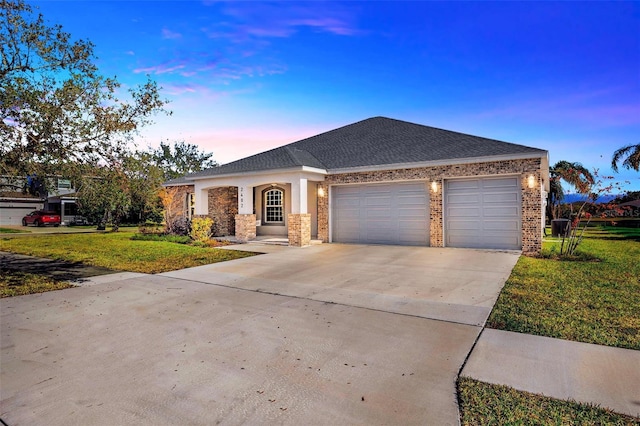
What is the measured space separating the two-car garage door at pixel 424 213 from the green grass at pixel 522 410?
10287mm

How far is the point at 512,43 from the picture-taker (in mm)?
12602

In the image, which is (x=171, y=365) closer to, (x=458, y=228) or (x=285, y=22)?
(x=285, y=22)

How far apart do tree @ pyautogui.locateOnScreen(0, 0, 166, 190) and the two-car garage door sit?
9.42 m

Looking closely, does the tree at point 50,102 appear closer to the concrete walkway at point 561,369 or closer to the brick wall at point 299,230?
the brick wall at point 299,230

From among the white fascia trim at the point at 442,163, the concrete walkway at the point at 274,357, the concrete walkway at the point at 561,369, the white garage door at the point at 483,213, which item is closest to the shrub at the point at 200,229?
the white fascia trim at the point at 442,163

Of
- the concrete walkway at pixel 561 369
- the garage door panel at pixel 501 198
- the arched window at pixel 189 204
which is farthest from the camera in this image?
the arched window at pixel 189 204

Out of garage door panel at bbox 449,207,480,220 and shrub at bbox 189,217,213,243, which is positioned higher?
garage door panel at bbox 449,207,480,220

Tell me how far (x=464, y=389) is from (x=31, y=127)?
8.88 metres

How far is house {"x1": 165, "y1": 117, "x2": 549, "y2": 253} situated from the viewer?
11.9 m

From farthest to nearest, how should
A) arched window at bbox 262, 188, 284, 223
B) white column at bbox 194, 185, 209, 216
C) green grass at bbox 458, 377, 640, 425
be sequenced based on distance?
white column at bbox 194, 185, 209, 216
arched window at bbox 262, 188, 284, 223
green grass at bbox 458, 377, 640, 425

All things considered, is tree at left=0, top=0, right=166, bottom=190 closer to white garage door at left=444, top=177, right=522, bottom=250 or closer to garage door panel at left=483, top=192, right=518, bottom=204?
white garage door at left=444, top=177, right=522, bottom=250

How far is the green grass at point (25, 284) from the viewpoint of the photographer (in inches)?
276

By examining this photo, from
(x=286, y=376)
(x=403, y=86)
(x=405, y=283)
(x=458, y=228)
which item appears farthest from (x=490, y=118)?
(x=286, y=376)

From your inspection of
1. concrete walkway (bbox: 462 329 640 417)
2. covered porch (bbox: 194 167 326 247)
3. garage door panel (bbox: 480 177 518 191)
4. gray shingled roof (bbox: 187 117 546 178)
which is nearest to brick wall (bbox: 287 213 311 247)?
covered porch (bbox: 194 167 326 247)
